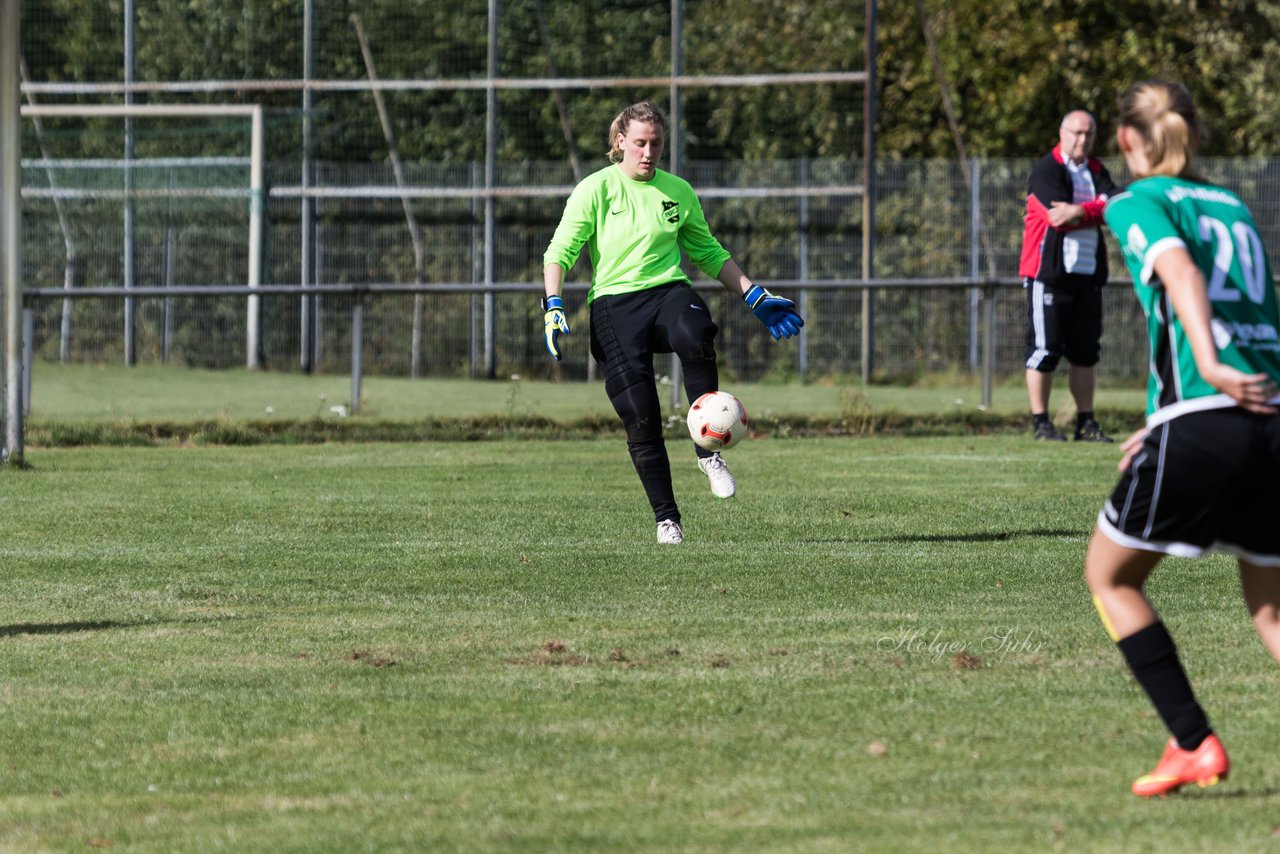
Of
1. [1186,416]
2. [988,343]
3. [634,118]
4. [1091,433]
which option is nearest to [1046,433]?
[1091,433]

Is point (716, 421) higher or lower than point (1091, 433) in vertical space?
higher

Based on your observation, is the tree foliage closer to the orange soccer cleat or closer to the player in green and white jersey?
the player in green and white jersey

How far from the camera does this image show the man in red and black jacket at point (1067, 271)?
13.4 meters

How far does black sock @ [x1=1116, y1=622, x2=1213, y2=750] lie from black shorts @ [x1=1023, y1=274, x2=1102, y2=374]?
9291 mm

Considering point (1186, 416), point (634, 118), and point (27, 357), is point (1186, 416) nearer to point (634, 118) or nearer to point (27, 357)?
point (634, 118)

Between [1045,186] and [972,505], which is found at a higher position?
[1045,186]

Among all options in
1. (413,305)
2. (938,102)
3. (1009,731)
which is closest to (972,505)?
(1009,731)

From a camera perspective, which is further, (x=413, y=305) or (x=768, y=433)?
(x=413, y=305)

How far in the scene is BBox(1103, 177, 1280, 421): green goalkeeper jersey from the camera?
179 inches

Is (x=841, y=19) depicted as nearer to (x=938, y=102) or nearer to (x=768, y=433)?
(x=938, y=102)

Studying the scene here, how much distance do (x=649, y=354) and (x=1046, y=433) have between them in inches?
232

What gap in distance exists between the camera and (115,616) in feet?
24.4

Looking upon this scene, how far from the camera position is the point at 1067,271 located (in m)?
13.7

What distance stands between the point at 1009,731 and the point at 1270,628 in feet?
2.72
